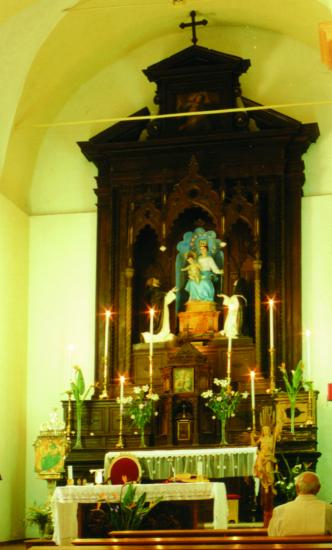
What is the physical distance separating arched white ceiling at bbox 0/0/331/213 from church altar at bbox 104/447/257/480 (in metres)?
4.91

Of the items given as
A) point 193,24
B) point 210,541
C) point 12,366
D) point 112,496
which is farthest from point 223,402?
point 210,541

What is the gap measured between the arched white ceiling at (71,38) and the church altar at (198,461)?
16.1ft

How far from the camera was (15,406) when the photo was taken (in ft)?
55.7

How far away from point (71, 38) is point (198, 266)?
381 cm

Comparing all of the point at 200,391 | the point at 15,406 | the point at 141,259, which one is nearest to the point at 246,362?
the point at 200,391

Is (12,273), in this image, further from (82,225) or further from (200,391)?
(200,391)

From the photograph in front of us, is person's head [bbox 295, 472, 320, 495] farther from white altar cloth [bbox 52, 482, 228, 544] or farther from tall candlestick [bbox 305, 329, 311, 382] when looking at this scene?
tall candlestick [bbox 305, 329, 311, 382]

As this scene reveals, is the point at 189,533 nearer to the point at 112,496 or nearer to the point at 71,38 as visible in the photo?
the point at 112,496

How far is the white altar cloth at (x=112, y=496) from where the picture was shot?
1198cm

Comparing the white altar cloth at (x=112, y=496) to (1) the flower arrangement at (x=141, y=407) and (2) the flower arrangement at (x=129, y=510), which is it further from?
(1) the flower arrangement at (x=141, y=407)

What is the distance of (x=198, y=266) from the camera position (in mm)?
16672

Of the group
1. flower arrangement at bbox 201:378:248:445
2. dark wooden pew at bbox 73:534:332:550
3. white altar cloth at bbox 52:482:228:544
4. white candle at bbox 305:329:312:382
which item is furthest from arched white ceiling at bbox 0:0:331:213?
dark wooden pew at bbox 73:534:332:550

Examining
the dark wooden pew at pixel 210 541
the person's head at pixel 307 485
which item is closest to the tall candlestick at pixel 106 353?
the person's head at pixel 307 485

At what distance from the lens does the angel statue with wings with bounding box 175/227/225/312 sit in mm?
16594
